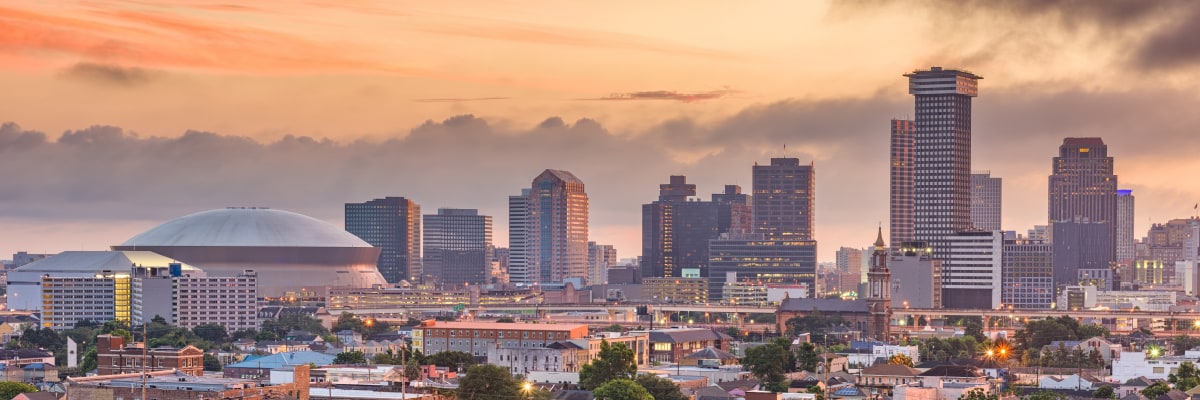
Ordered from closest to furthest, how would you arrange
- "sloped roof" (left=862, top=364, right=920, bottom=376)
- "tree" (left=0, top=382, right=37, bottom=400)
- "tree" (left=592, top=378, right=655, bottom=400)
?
1. "tree" (left=0, top=382, right=37, bottom=400)
2. "tree" (left=592, top=378, right=655, bottom=400)
3. "sloped roof" (left=862, top=364, right=920, bottom=376)

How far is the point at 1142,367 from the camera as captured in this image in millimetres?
145000

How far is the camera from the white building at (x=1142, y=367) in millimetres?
141625

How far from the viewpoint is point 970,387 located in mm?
117375

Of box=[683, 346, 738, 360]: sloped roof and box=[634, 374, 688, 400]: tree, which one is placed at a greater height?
box=[634, 374, 688, 400]: tree

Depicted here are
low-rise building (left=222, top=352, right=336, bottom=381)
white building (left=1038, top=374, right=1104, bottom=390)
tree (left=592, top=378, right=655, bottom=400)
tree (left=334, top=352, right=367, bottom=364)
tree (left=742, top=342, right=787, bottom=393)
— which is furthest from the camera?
tree (left=334, top=352, right=367, bottom=364)

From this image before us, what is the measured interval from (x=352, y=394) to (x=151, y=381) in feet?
29.7

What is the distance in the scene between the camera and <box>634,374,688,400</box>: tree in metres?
118

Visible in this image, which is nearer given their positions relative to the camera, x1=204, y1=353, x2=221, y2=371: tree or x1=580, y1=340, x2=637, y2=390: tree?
x1=580, y1=340, x2=637, y2=390: tree

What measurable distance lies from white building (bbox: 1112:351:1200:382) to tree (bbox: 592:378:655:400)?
39.6 meters

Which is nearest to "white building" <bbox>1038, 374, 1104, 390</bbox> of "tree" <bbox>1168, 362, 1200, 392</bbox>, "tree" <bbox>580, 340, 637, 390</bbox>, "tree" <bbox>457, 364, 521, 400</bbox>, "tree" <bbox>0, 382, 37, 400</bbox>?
"tree" <bbox>1168, 362, 1200, 392</bbox>

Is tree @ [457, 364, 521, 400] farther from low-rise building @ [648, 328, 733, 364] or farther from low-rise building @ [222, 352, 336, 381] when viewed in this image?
low-rise building @ [648, 328, 733, 364]

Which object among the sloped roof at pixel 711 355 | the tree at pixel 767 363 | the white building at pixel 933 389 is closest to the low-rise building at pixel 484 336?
the sloped roof at pixel 711 355

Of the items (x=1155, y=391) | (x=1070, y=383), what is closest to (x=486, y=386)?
(x=1155, y=391)

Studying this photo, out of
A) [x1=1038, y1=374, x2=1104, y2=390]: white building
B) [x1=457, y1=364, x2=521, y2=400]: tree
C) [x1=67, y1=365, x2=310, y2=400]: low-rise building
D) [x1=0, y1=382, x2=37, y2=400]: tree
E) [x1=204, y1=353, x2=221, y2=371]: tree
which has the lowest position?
[x1=204, y1=353, x2=221, y2=371]: tree
